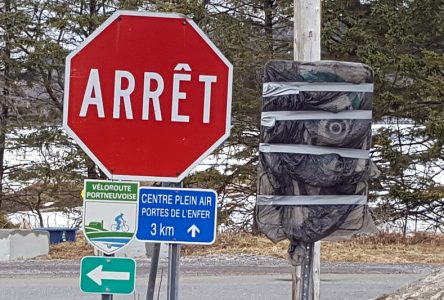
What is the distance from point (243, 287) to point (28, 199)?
1320 centimetres

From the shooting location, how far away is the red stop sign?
3141 mm

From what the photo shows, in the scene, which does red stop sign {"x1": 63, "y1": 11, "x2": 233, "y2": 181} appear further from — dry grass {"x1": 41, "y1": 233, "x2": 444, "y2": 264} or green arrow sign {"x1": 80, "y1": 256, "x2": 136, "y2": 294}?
dry grass {"x1": 41, "y1": 233, "x2": 444, "y2": 264}

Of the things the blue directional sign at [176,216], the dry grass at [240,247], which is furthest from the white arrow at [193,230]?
the dry grass at [240,247]

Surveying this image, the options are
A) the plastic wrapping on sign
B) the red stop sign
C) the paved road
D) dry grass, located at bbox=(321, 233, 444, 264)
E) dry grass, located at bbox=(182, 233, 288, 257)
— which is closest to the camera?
the red stop sign

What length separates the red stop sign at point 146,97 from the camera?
10.3 ft

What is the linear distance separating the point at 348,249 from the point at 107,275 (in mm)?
10217

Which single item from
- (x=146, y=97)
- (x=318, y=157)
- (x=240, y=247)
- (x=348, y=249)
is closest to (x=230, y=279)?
(x=240, y=247)

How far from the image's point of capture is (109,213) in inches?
120

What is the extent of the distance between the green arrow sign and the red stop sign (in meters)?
0.33

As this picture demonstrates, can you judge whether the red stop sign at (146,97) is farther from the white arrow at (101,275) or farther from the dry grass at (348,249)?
the dry grass at (348,249)

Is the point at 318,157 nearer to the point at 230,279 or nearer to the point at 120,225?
the point at 120,225

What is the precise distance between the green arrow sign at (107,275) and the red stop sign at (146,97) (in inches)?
13.2

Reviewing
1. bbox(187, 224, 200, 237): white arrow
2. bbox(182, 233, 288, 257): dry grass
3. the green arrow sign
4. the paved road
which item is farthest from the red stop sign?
bbox(182, 233, 288, 257): dry grass

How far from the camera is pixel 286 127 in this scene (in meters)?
3.45
